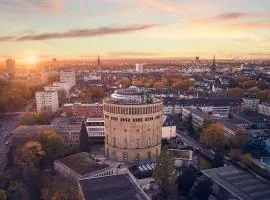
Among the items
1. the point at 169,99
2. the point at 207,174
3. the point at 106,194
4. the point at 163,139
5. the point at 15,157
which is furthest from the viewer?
the point at 169,99

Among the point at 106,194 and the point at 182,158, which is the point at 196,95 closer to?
the point at 182,158

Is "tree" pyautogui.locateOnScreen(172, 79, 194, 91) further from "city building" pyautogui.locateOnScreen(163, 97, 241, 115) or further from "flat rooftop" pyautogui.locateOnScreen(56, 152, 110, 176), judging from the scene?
"flat rooftop" pyautogui.locateOnScreen(56, 152, 110, 176)

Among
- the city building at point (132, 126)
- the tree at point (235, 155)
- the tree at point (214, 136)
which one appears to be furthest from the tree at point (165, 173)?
the tree at point (214, 136)

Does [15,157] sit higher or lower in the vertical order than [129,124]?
lower

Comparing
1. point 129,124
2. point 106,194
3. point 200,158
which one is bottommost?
point 200,158

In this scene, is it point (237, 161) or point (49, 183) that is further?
point (237, 161)

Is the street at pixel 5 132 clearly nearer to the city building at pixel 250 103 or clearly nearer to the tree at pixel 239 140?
the tree at pixel 239 140

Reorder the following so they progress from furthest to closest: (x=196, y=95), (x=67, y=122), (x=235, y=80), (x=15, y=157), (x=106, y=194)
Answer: (x=235, y=80)
(x=196, y=95)
(x=67, y=122)
(x=15, y=157)
(x=106, y=194)

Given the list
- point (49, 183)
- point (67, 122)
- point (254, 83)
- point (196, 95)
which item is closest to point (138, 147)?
point (49, 183)
